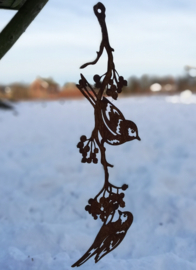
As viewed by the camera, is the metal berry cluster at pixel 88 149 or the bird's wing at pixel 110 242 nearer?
the metal berry cluster at pixel 88 149

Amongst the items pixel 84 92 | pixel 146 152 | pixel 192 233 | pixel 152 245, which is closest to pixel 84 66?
pixel 84 92

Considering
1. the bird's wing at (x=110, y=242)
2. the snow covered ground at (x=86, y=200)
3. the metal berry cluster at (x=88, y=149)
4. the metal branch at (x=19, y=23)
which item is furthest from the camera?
the snow covered ground at (x=86, y=200)

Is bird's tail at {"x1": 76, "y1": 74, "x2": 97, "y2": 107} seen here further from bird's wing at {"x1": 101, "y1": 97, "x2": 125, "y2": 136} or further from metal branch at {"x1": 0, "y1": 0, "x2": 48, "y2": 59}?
metal branch at {"x1": 0, "y1": 0, "x2": 48, "y2": 59}

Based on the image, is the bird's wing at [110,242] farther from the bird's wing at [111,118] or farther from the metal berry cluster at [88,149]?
the bird's wing at [111,118]

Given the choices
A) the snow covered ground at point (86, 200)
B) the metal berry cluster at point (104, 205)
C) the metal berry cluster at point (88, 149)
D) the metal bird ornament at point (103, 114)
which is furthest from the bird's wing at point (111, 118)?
the snow covered ground at point (86, 200)

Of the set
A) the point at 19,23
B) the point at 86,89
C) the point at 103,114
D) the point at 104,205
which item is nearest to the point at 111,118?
the point at 103,114

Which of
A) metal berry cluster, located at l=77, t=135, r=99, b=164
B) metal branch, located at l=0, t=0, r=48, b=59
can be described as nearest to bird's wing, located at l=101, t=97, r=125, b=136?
metal berry cluster, located at l=77, t=135, r=99, b=164
